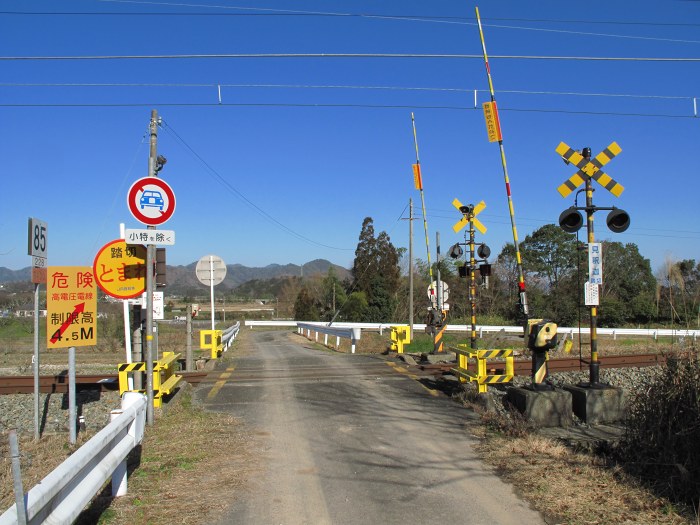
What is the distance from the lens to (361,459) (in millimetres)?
6254

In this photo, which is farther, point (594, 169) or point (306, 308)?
point (306, 308)

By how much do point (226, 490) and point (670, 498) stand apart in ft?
12.7

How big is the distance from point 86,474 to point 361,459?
2.92 m

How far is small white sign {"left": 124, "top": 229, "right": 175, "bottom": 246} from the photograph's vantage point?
748 centimetres

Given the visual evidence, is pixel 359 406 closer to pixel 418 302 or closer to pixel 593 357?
pixel 593 357

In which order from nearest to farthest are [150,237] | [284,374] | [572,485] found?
[572,485]
[150,237]
[284,374]

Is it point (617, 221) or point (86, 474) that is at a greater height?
point (617, 221)

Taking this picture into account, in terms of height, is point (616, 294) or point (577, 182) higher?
point (577, 182)

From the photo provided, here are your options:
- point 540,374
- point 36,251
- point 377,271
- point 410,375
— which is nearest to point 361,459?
point 540,374

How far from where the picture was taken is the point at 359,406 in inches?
360

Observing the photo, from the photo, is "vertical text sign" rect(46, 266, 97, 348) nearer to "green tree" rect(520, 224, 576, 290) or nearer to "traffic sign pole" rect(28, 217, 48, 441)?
"traffic sign pole" rect(28, 217, 48, 441)

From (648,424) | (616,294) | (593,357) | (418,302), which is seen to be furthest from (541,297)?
(648,424)

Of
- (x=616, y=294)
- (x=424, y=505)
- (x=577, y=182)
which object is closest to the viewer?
(x=424, y=505)

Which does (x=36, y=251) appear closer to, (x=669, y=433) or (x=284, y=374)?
(x=284, y=374)
